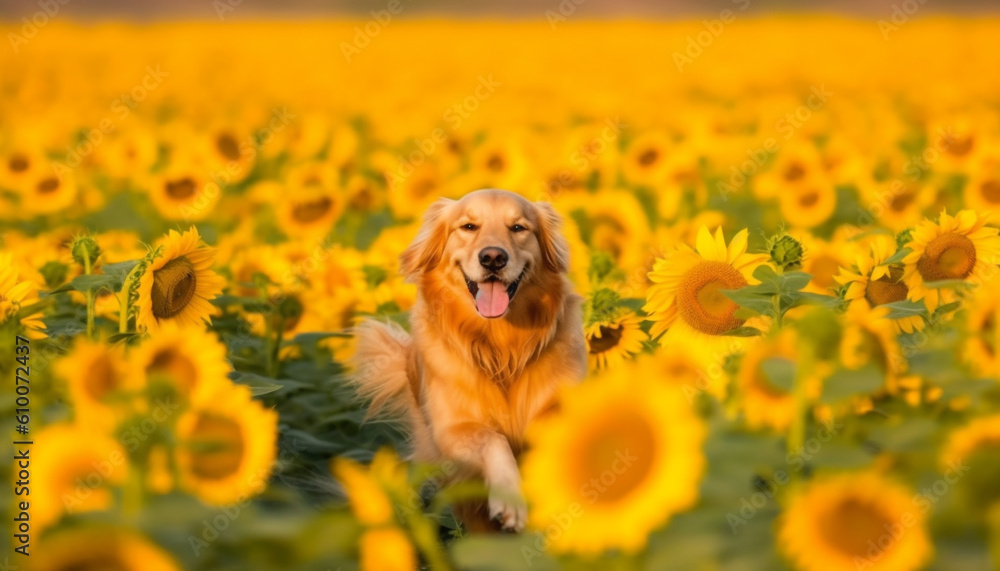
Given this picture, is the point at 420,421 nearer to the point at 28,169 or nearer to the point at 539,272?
the point at 539,272

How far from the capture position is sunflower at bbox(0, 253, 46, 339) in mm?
3049

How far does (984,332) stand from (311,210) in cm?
521

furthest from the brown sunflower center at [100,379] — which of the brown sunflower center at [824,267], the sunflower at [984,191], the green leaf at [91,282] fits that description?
the sunflower at [984,191]

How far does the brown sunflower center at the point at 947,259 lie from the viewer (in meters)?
3.30

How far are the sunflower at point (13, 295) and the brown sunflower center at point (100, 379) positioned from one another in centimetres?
85

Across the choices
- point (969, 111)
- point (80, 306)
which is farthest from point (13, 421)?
point (969, 111)

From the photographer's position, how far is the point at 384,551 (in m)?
1.79

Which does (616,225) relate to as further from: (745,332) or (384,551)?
(384,551)

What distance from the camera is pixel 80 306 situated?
175 inches

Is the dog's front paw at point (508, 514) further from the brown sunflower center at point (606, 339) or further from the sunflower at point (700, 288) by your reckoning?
the brown sunflower center at point (606, 339)

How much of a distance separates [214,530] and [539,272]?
2.67 metres

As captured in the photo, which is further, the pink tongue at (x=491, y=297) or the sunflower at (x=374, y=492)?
the pink tongue at (x=491, y=297)

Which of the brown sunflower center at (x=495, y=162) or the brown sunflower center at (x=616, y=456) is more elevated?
the brown sunflower center at (x=495, y=162)

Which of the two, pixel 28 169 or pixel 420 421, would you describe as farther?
pixel 28 169
